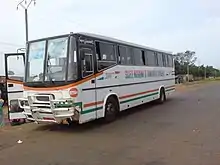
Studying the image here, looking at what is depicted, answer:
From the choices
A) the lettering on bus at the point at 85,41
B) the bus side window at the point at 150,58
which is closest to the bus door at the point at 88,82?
the lettering on bus at the point at 85,41

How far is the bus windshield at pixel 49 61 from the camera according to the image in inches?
388

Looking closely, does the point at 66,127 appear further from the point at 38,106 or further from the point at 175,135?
the point at 175,135

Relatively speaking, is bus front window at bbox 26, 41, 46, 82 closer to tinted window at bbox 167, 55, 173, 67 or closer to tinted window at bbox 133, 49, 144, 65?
tinted window at bbox 133, 49, 144, 65

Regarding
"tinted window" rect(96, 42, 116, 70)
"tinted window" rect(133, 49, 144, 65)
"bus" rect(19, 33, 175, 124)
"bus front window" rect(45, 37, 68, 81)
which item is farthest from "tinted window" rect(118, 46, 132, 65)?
"bus front window" rect(45, 37, 68, 81)

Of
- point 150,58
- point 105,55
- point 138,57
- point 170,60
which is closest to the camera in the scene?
point 105,55

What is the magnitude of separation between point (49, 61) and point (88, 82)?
4.56 feet

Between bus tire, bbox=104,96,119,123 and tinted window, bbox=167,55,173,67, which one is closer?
bus tire, bbox=104,96,119,123

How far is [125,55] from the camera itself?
45.0ft

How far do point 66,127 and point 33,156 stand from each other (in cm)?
388

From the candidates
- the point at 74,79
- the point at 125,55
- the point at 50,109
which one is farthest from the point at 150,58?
the point at 50,109

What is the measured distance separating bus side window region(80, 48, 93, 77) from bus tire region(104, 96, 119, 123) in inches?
67.1

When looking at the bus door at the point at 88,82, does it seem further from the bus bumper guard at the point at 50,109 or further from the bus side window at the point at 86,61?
the bus bumper guard at the point at 50,109

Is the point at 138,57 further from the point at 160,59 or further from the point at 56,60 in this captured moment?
the point at 56,60

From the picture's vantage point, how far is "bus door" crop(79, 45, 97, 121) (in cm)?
1018
